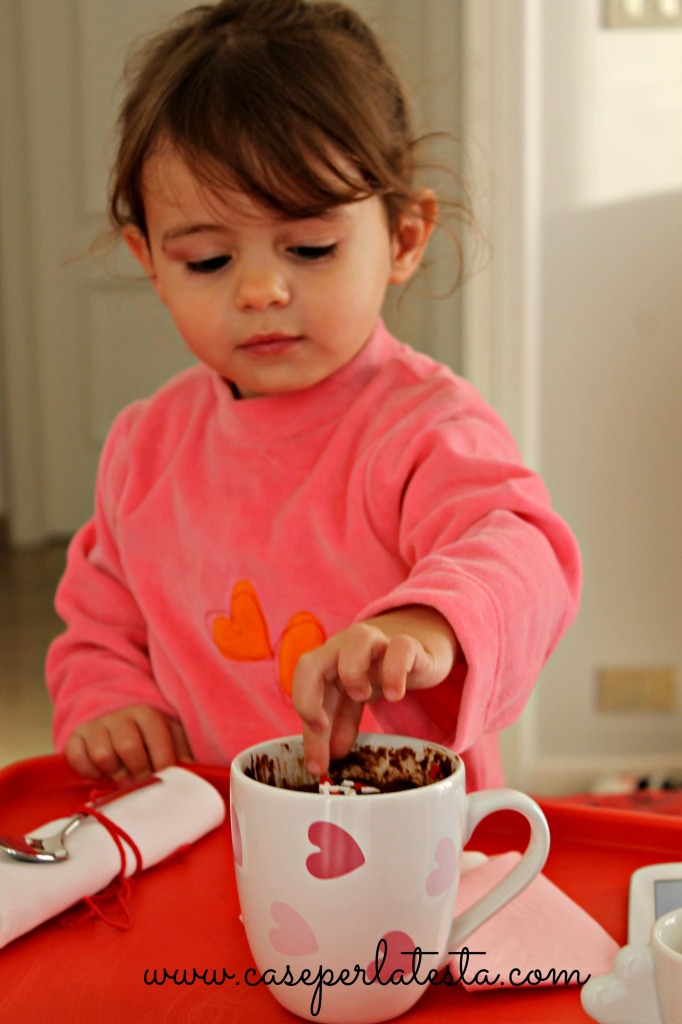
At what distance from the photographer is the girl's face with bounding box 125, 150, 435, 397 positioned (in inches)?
32.9

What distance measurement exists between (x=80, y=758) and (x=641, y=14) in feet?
5.48

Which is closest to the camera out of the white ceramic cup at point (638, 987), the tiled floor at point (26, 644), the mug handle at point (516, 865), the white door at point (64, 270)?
the white ceramic cup at point (638, 987)

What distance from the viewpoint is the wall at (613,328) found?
194 cm

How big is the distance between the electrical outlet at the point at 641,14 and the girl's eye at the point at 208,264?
135 cm

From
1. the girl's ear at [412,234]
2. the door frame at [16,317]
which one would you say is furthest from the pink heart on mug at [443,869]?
the door frame at [16,317]

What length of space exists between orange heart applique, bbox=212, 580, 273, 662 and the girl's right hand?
0.09 metres

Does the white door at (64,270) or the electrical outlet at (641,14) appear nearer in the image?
the electrical outlet at (641,14)

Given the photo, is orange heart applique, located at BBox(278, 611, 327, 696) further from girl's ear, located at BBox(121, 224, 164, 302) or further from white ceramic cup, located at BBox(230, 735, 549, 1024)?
white ceramic cup, located at BBox(230, 735, 549, 1024)

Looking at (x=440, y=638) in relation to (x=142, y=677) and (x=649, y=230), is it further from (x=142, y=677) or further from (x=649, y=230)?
(x=649, y=230)

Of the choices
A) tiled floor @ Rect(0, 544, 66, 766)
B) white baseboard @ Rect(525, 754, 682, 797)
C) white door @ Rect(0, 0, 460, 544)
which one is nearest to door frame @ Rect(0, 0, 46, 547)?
white door @ Rect(0, 0, 460, 544)

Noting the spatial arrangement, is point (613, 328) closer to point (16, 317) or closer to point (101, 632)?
point (101, 632)

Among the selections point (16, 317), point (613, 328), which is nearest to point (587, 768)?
point (613, 328)

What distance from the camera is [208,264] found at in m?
0.87

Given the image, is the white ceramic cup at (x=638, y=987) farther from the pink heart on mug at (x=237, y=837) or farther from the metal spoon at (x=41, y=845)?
the metal spoon at (x=41, y=845)
